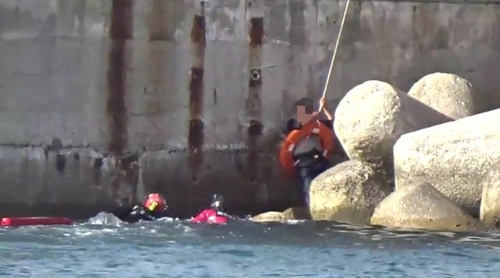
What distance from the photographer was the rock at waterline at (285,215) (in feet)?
44.5

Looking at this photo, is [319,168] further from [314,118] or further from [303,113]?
[303,113]

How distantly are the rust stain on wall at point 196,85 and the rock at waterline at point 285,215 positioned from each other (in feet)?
2.94

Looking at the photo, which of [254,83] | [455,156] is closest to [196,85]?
[254,83]

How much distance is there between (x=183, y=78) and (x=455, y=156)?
128 inches

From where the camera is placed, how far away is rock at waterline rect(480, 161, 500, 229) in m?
12.2

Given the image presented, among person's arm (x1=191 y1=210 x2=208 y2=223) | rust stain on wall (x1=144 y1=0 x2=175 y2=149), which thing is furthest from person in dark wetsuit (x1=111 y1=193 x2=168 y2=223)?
rust stain on wall (x1=144 y1=0 x2=175 y2=149)

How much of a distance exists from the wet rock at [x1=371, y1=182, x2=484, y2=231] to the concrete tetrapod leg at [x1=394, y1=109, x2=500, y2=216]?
0.53 ft

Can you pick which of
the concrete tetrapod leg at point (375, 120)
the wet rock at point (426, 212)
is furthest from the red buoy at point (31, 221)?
the wet rock at point (426, 212)

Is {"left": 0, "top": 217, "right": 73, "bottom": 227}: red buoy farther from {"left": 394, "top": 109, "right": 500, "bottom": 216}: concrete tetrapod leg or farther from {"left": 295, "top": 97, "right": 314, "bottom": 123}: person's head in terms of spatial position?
{"left": 394, "top": 109, "right": 500, "bottom": 216}: concrete tetrapod leg

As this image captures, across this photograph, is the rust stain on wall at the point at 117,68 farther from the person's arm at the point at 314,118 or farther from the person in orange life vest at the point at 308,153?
the person's arm at the point at 314,118

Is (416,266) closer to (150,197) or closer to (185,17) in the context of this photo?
(150,197)

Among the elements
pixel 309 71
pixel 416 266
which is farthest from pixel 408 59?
pixel 416 266

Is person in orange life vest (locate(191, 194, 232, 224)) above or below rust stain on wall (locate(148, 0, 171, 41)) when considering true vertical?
below

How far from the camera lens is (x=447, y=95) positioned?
13.8 m
